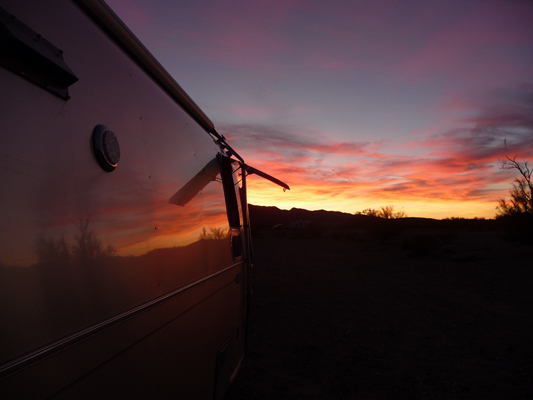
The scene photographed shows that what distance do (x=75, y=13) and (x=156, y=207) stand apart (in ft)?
3.07

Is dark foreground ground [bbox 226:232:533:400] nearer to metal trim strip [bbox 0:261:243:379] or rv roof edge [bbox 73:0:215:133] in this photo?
metal trim strip [bbox 0:261:243:379]

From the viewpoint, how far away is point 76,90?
1389 millimetres

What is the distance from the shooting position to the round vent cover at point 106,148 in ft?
4.80

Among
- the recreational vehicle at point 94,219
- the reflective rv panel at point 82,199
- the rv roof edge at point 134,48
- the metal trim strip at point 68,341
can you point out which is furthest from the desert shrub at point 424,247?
the metal trim strip at point 68,341

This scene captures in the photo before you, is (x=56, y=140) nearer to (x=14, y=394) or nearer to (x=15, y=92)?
(x=15, y=92)

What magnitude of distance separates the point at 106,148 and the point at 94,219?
1.01 feet

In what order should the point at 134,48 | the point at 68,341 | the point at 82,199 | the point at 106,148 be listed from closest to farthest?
the point at 68,341, the point at 82,199, the point at 106,148, the point at 134,48

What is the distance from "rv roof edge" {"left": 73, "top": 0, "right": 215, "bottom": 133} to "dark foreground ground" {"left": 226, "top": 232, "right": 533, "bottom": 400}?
3.29m

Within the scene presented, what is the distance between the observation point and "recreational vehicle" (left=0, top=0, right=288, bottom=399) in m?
1.05

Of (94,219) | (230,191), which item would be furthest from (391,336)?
(94,219)

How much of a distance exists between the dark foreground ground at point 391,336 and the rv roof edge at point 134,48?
329 cm

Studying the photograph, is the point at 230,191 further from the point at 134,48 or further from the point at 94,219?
the point at 94,219

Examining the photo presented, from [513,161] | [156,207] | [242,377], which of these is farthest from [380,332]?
[513,161]

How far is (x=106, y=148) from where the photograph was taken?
1514mm
